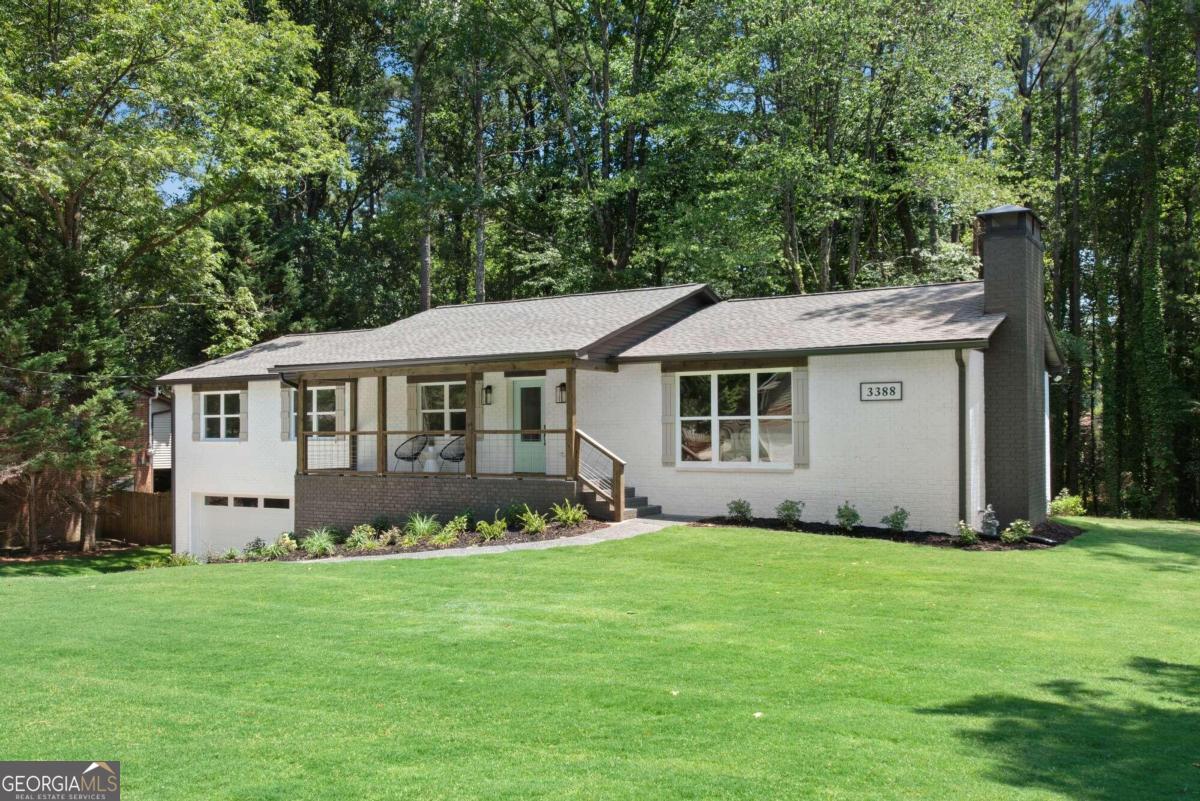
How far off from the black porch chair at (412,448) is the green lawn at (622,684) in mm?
8388

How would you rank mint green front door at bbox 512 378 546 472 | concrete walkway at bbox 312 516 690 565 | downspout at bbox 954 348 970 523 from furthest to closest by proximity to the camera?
mint green front door at bbox 512 378 546 472 < downspout at bbox 954 348 970 523 < concrete walkway at bbox 312 516 690 565

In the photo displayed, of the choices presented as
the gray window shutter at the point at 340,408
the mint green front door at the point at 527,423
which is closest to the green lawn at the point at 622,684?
the mint green front door at the point at 527,423

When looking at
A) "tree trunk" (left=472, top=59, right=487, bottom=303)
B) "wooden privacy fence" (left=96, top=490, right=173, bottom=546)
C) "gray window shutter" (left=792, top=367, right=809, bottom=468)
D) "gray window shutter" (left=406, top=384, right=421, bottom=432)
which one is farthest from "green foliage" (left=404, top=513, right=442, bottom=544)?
"tree trunk" (left=472, top=59, right=487, bottom=303)

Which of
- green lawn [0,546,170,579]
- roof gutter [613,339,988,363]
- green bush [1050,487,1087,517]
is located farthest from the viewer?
green lawn [0,546,170,579]

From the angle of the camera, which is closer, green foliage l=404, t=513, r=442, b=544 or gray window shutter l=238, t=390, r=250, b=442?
green foliage l=404, t=513, r=442, b=544

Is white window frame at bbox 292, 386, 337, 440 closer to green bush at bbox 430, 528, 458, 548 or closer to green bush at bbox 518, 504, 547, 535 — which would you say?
green bush at bbox 430, 528, 458, 548

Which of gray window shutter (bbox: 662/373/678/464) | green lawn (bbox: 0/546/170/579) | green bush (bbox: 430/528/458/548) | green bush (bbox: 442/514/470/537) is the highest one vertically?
gray window shutter (bbox: 662/373/678/464)

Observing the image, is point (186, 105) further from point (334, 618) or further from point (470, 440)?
point (334, 618)

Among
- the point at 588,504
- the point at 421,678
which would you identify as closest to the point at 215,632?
the point at 421,678

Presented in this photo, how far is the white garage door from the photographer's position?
22484 mm

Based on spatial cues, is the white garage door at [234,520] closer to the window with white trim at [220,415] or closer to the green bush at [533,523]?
the window with white trim at [220,415]

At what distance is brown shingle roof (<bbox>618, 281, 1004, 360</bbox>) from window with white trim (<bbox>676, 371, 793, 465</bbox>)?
2.19ft

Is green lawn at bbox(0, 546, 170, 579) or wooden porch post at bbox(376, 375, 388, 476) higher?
wooden porch post at bbox(376, 375, 388, 476)

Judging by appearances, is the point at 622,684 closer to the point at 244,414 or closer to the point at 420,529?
the point at 420,529
